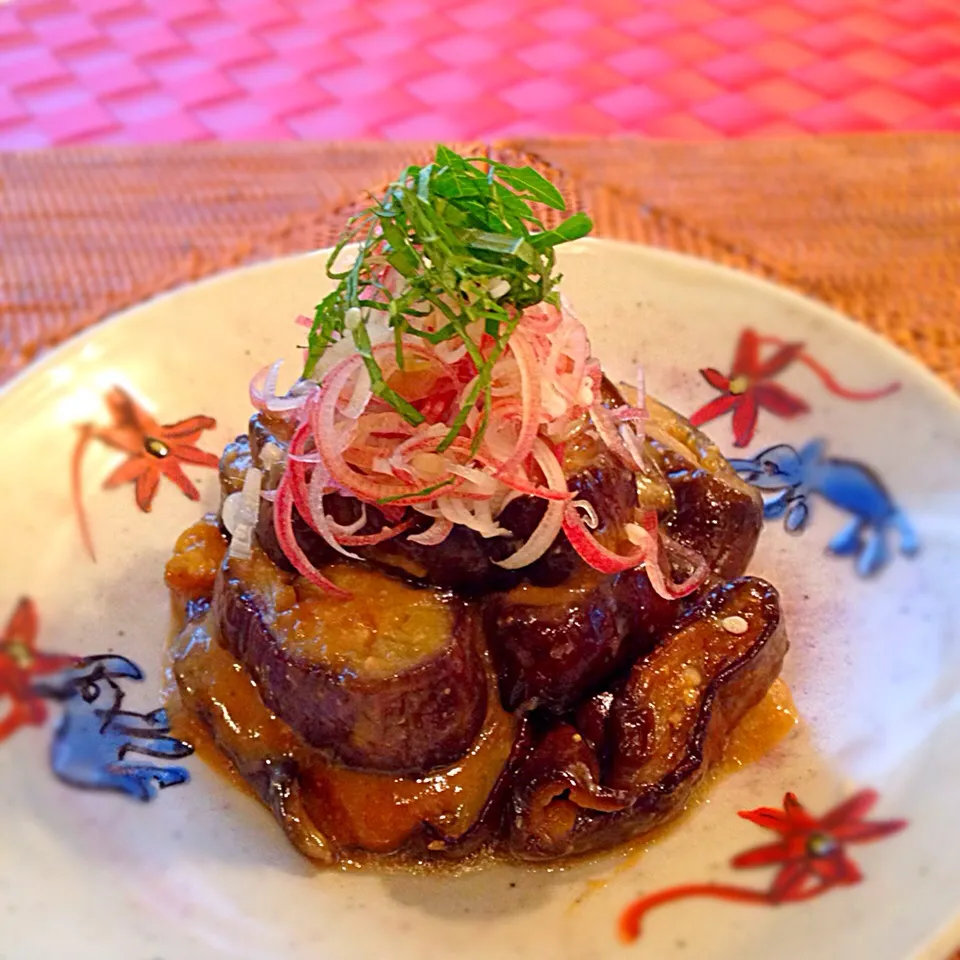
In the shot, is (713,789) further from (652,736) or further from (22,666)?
(22,666)

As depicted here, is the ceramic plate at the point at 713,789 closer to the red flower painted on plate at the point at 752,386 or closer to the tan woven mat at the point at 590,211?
the red flower painted on plate at the point at 752,386

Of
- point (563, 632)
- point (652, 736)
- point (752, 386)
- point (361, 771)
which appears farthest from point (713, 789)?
point (752, 386)

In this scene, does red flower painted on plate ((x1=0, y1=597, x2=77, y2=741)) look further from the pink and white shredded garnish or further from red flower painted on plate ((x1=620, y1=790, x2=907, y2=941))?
red flower painted on plate ((x1=620, y1=790, x2=907, y2=941))

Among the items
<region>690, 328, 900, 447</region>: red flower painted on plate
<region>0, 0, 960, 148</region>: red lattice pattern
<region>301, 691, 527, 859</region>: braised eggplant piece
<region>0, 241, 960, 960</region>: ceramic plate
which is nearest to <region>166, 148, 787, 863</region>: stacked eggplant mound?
<region>301, 691, 527, 859</region>: braised eggplant piece

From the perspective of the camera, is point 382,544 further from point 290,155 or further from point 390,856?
point 290,155

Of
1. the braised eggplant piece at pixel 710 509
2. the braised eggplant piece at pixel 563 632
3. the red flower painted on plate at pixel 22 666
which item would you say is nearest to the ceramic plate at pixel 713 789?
A: the red flower painted on plate at pixel 22 666
